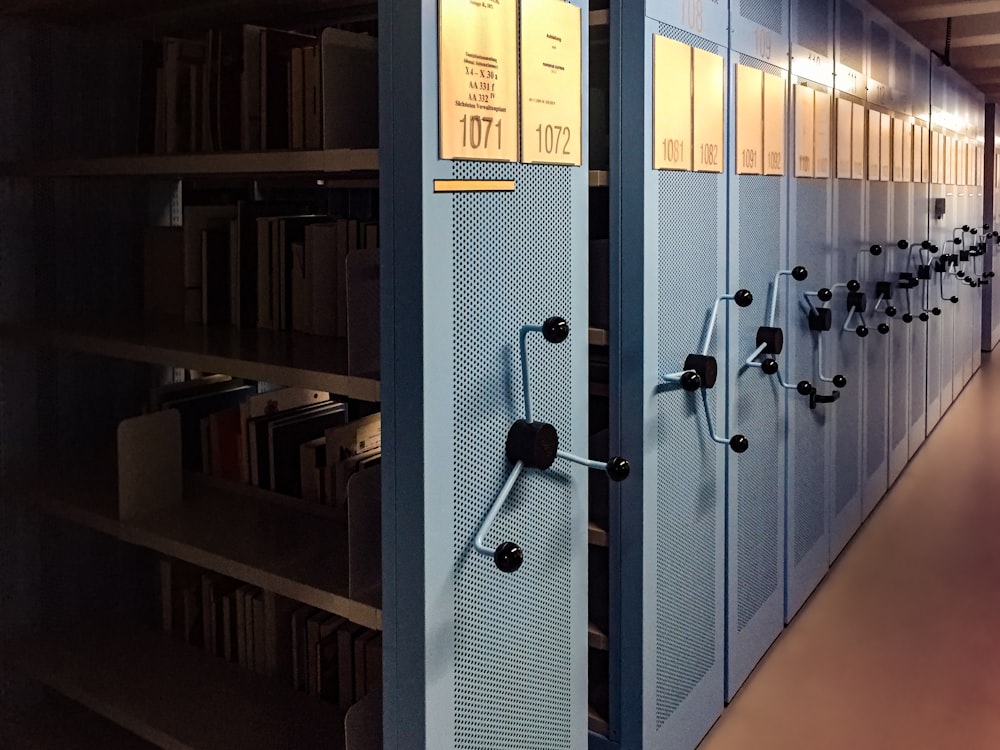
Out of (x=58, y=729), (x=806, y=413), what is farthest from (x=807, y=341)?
(x=58, y=729)

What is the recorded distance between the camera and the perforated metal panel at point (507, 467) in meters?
1.60

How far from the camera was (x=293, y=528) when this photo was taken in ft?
7.30

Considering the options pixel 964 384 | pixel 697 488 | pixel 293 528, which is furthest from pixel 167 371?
pixel 964 384

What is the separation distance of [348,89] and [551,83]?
0.40m

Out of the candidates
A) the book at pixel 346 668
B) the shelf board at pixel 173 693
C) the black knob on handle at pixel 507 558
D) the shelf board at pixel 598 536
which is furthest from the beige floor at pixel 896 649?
the black knob on handle at pixel 507 558

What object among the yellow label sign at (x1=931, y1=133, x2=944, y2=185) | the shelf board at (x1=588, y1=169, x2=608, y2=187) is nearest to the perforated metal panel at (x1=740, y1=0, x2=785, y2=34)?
the shelf board at (x1=588, y1=169, x2=608, y2=187)

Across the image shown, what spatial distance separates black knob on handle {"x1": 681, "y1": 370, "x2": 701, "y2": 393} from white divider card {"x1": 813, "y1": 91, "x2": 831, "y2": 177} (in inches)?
60.1

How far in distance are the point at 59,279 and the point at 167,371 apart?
42 cm

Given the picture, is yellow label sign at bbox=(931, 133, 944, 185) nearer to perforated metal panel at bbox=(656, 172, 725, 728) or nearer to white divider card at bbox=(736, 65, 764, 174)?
white divider card at bbox=(736, 65, 764, 174)

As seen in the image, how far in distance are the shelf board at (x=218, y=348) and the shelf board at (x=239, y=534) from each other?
0.38m

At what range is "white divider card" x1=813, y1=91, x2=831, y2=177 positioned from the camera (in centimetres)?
339

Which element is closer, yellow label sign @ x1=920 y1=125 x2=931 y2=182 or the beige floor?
the beige floor

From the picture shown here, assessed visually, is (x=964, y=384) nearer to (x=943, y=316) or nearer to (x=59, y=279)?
(x=943, y=316)

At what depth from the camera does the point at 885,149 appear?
452cm
